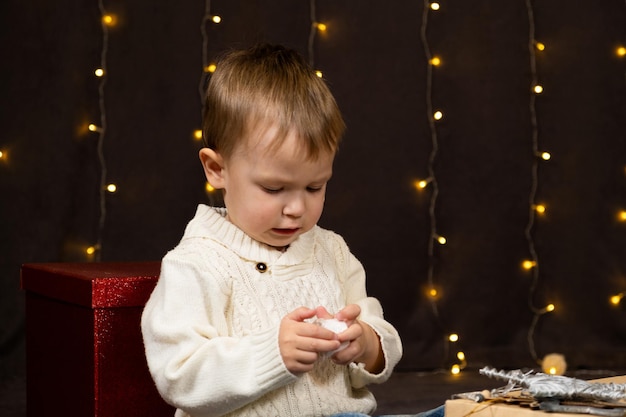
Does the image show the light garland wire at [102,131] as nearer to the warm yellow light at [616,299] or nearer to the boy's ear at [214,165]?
the boy's ear at [214,165]

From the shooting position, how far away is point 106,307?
1.46 m

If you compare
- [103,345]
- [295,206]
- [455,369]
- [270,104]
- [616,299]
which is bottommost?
[455,369]

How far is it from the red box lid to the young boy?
0.23m

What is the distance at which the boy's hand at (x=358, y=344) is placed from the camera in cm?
116

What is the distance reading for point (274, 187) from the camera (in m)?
1.20

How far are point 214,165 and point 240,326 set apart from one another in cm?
22

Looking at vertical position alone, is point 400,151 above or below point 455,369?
above

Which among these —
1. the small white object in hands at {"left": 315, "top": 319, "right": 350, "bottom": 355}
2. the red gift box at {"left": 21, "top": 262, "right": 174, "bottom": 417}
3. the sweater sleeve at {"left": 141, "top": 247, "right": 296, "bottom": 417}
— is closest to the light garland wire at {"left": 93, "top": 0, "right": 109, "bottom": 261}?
the red gift box at {"left": 21, "top": 262, "right": 174, "bottom": 417}

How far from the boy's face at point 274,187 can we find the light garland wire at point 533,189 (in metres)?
1.65

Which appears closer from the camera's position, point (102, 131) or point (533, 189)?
point (102, 131)

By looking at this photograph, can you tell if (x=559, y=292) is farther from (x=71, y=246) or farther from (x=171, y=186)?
(x=71, y=246)

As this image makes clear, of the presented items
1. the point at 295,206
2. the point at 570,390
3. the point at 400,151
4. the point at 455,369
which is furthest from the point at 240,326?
the point at 400,151

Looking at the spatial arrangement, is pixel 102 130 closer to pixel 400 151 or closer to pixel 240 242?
pixel 400 151

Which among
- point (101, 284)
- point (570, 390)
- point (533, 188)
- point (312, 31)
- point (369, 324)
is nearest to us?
point (570, 390)
